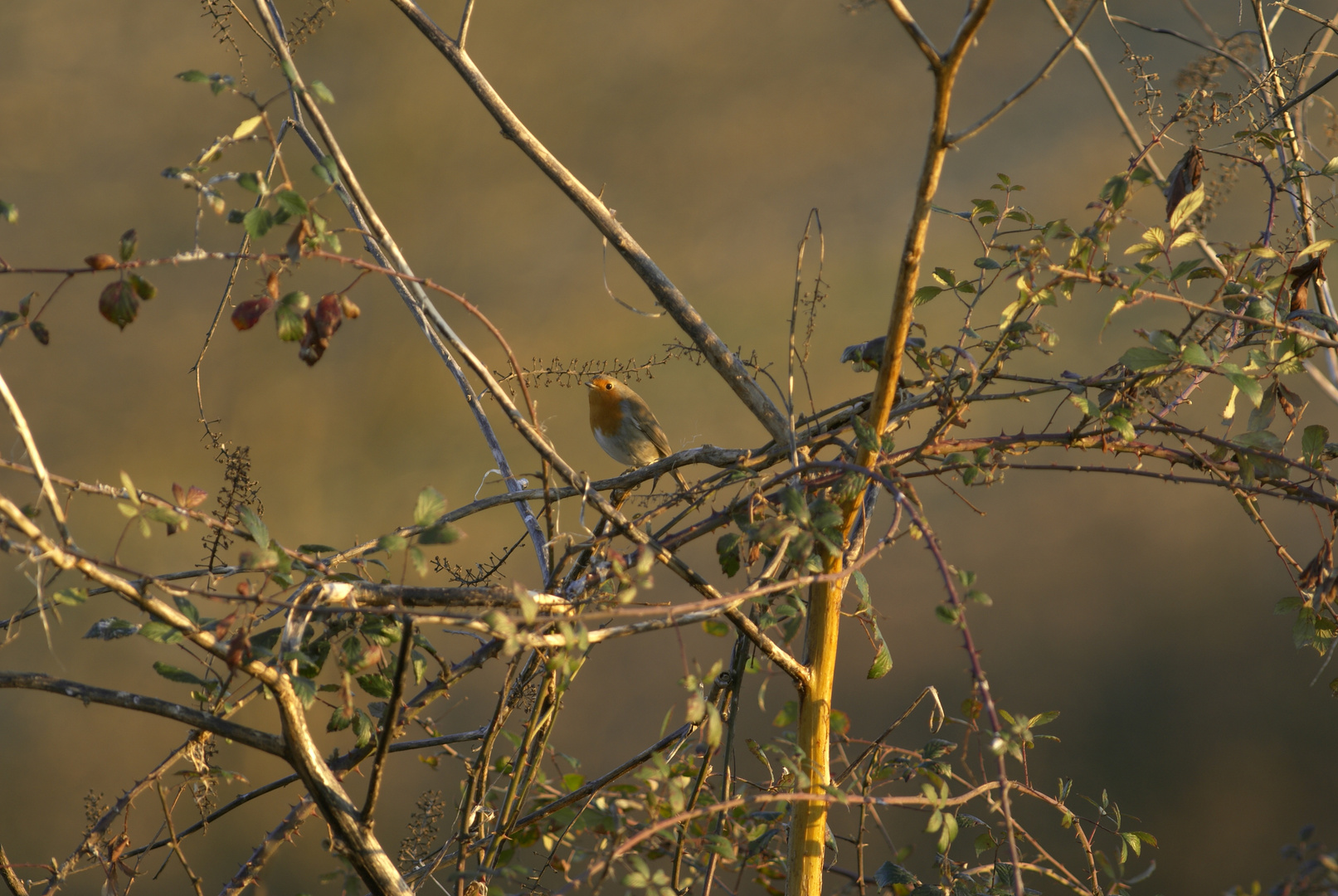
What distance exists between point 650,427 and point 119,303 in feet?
6.67

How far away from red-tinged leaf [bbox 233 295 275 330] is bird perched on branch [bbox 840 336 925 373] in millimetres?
564

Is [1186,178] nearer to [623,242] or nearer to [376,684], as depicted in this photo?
[623,242]

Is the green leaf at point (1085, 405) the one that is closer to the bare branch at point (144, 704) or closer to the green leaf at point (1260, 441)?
the green leaf at point (1260, 441)

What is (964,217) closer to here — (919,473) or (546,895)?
(919,473)

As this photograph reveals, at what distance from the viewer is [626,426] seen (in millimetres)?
2668

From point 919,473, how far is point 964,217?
33 cm

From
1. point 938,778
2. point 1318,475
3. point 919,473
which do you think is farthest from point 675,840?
point 1318,475

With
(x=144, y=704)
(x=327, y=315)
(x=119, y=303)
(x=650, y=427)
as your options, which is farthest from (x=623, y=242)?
(x=650, y=427)

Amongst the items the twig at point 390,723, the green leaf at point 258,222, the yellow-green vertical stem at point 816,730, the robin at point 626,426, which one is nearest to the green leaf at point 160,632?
the twig at point 390,723

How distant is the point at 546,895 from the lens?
80 cm

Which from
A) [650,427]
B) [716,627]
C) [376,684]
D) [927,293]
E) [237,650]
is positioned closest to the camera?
[237,650]

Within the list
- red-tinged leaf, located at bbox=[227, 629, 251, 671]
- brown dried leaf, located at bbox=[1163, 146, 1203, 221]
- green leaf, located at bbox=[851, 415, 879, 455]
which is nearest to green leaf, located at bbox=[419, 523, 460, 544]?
red-tinged leaf, located at bbox=[227, 629, 251, 671]

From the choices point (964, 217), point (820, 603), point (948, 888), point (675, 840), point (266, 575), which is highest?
point (964, 217)

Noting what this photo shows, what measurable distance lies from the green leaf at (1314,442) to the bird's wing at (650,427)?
1.85 meters
